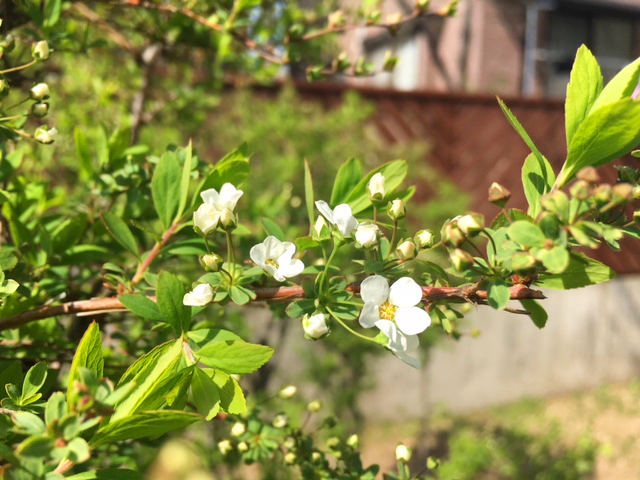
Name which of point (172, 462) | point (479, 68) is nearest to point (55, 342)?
point (172, 462)

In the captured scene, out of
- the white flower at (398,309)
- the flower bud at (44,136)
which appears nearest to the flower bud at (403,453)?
the white flower at (398,309)

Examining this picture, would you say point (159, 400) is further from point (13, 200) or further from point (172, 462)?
→ point (172, 462)

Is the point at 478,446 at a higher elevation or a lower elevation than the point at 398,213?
lower

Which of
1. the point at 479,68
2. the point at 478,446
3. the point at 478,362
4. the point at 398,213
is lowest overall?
the point at 478,362

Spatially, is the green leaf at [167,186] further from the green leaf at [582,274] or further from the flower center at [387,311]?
the green leaf at [582,274]

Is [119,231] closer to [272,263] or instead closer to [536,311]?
[272,263]

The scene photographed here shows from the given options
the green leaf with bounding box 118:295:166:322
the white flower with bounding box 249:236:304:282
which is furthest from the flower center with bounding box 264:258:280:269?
the green leaf with bounding box 118:295:166:322

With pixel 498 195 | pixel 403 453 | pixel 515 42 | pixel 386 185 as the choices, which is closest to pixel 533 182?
pixel 498 195
